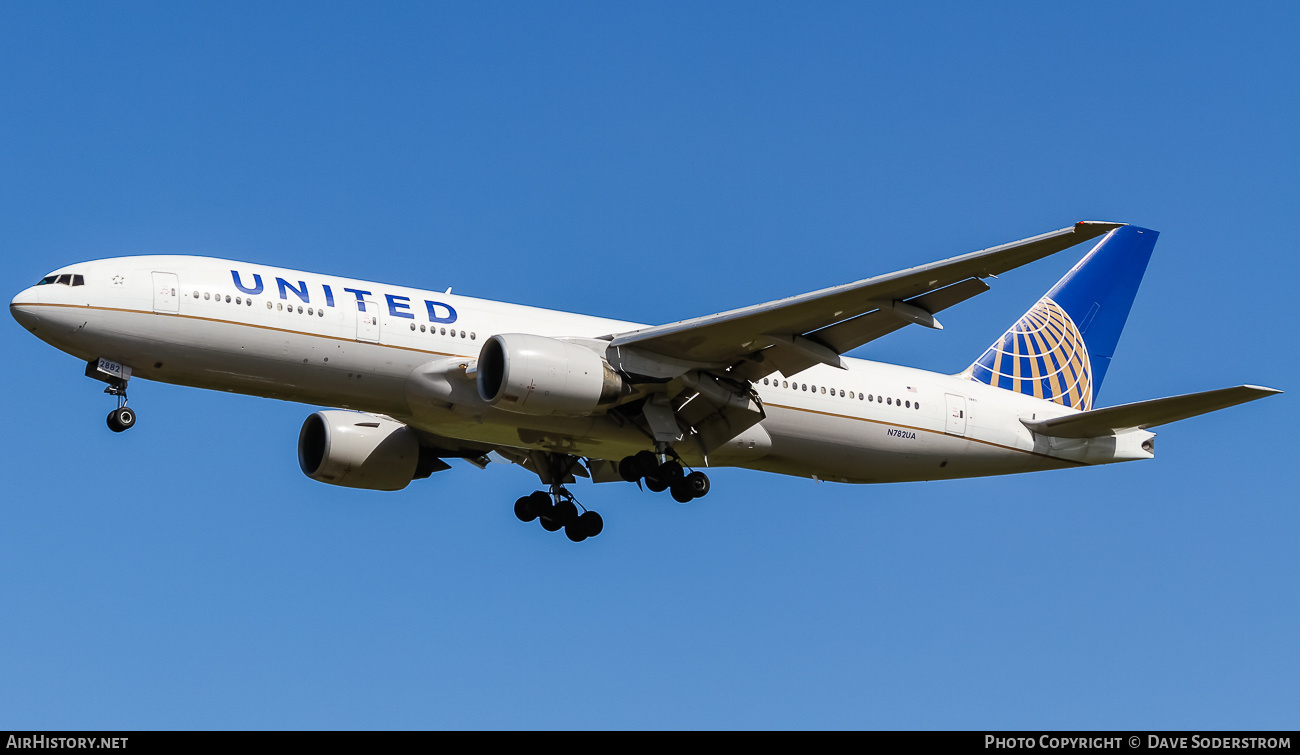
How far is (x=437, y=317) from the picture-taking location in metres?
26.2

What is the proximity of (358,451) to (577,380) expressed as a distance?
21.9ft

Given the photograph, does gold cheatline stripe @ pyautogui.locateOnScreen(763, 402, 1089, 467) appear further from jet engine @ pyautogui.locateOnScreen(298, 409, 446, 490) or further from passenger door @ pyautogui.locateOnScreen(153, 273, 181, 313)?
passenger door @ pyautogui.locateOnScreen(153, 273, 181, 313)

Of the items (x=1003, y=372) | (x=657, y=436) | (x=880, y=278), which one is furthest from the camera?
(x=1003, y=372)

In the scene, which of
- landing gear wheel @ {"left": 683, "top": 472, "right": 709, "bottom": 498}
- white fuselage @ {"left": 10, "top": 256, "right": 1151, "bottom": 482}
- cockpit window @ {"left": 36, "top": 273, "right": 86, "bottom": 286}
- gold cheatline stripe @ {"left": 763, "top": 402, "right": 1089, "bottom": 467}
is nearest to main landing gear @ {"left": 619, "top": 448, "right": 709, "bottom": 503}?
landing gear wheel @ {"left": 683, "top": 472, "right": 709, "bottom": 498}

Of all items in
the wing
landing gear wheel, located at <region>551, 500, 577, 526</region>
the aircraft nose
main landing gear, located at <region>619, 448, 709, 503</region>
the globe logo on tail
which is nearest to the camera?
the wing

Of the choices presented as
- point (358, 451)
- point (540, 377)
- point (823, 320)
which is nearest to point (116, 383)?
point (358, 451)

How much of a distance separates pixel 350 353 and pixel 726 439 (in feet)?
24.1

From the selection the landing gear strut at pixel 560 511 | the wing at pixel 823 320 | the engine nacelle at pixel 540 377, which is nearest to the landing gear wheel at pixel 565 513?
the landing gear strut at pixel 560 511

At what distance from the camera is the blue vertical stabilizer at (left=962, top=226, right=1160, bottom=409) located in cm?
3300

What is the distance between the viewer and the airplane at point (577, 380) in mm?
24562

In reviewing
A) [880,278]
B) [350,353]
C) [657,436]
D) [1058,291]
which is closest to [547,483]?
[657,436]

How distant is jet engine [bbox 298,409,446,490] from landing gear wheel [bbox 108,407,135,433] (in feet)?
17.3
